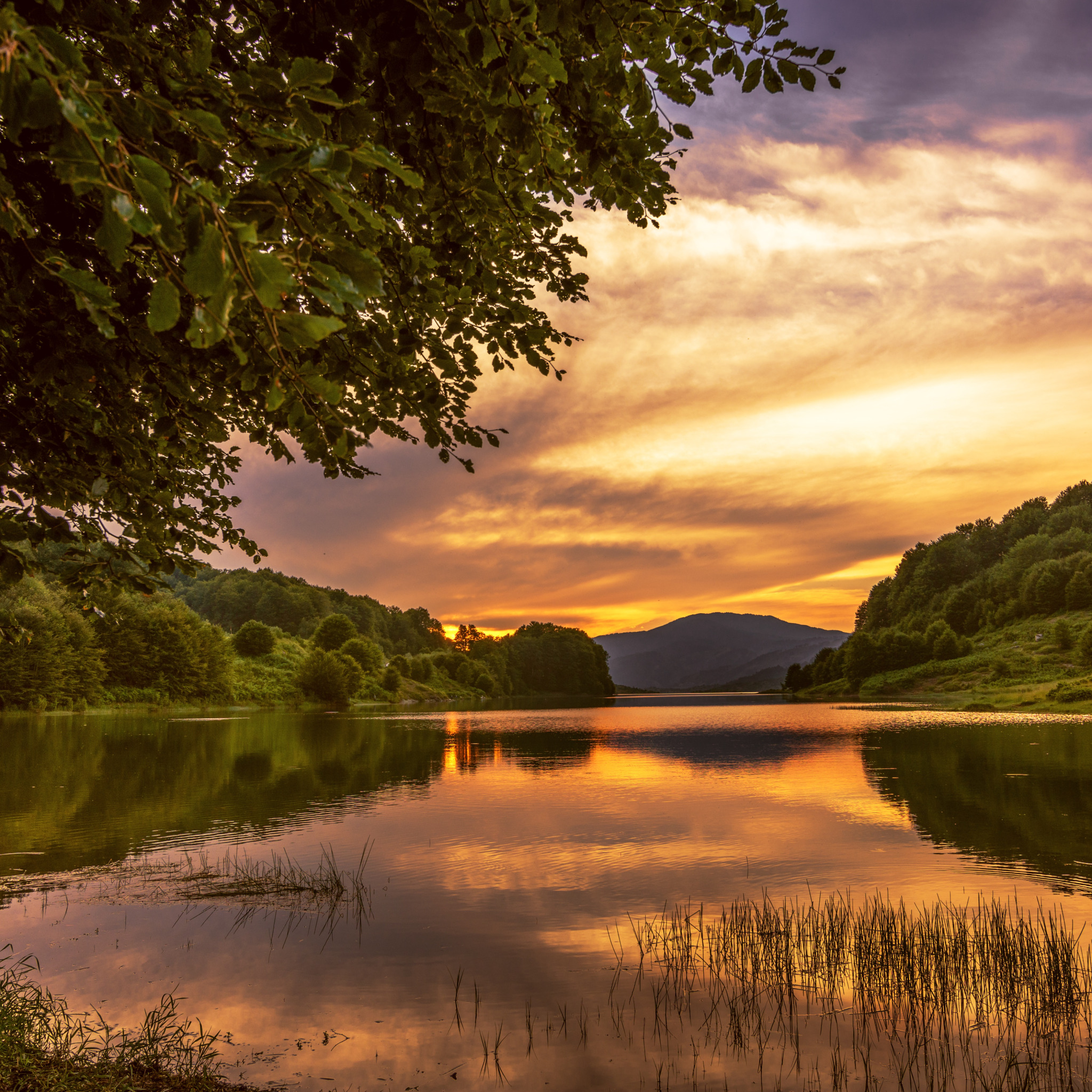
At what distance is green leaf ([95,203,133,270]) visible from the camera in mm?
2322

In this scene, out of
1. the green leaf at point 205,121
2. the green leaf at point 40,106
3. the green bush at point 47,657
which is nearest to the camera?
the green leaf at point 40,106

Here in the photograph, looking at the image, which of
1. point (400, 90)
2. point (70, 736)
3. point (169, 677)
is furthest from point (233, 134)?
point (169, 677)

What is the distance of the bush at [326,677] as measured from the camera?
95.6 metres

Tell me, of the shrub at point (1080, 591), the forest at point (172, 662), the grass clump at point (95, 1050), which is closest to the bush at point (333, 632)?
the forest at point (172, 662)

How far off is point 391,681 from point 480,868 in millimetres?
108771

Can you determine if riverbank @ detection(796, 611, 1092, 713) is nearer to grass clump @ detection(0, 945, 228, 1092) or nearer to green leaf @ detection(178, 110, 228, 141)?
grass clump @ detection(0, 945, 228, 1092)

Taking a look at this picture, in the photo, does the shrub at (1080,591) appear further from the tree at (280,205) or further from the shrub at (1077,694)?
the tree at (280,205)

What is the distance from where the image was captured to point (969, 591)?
14962 centimetres

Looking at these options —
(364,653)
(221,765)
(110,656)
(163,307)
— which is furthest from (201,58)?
(364,653)

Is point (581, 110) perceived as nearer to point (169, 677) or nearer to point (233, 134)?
point (233, 134)

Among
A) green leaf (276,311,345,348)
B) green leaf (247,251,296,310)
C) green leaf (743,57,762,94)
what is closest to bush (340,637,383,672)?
green leaf (743,57,762,94)

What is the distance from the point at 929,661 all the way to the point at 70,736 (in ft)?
399

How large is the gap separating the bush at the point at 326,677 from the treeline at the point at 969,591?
9155cm

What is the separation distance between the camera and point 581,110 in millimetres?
4871
